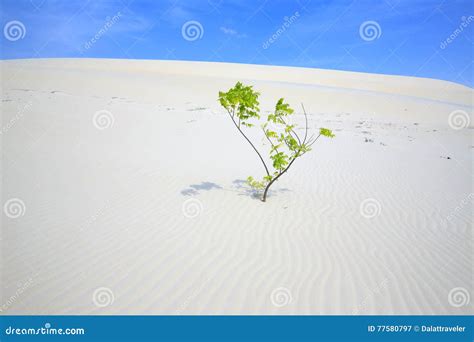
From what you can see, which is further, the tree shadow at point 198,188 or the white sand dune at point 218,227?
the tree shadow at point 198,188

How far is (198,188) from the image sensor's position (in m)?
9.42

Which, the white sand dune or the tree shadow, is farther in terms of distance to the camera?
the tree shadow

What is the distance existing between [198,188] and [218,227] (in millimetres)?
2490

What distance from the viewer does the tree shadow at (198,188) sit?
9017 millimetres

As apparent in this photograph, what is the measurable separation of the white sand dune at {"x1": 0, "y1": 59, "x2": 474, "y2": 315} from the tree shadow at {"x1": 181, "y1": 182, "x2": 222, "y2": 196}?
91 millimetres

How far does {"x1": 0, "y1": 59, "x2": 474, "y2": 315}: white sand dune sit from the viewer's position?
5.21 m

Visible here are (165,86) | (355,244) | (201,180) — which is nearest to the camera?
(355,244)

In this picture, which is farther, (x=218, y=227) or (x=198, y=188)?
(x=198, y=188)

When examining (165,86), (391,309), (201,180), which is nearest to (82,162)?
(201,180)

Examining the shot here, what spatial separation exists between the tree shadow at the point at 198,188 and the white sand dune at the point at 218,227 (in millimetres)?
91

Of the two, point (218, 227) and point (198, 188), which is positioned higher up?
point (198, 188)

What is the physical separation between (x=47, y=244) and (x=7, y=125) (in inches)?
427
